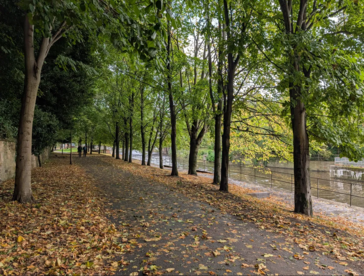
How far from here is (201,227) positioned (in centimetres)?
503

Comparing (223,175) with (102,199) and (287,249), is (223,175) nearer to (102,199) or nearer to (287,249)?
(102,199)

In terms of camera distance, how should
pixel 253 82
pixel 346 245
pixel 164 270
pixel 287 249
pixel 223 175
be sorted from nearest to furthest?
pixel 164 270
pixel 287 249
pixel 346 245
pixel 223 175
pixel 253 82

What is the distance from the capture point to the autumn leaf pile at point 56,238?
3.24 meters

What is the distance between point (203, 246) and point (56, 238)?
2675 millimetres

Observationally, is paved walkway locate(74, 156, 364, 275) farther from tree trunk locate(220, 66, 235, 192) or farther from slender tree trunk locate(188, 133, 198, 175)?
slender tree trunk locate(188, 133, 198, 175)

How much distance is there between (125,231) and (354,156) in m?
7.03

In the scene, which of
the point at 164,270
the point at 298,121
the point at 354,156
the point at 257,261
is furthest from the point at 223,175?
the point at 164,270

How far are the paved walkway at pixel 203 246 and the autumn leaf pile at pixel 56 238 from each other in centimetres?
35

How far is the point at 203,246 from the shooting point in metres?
4.05

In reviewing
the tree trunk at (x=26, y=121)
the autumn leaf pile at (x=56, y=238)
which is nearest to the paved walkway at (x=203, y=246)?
the autumn leaf pile at (x=56, y=238)

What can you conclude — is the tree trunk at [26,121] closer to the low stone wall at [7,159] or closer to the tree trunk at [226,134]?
the low stone wall at [7,159]

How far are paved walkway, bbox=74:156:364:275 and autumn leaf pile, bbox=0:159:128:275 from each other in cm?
35

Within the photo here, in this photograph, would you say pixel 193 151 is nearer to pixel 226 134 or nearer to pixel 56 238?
pixel 226 134

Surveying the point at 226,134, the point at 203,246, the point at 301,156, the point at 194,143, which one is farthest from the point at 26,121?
the point at 194,143
